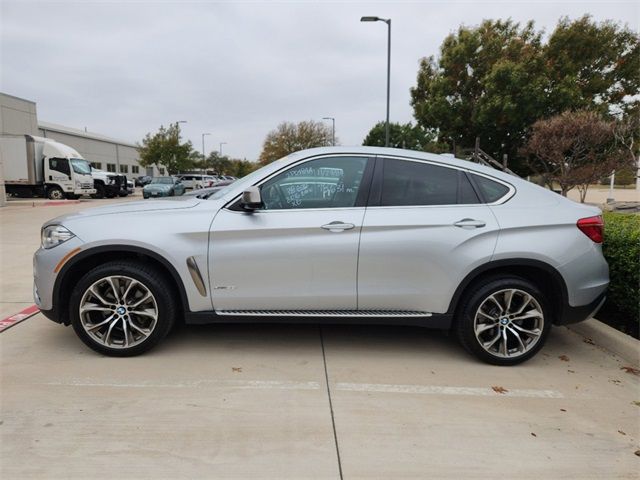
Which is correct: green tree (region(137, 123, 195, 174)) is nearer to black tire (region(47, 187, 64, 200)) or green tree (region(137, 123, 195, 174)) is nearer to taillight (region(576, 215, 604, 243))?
black tire (region(47, 187, 64, 200))

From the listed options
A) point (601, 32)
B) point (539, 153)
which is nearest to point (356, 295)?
point (539, 153)

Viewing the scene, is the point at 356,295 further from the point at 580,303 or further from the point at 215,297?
the point at 580,303

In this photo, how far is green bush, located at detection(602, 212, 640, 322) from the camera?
4105 mm

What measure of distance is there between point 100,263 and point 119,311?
1.49ft

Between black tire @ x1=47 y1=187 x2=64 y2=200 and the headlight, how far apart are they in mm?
24231

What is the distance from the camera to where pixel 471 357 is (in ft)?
12.7

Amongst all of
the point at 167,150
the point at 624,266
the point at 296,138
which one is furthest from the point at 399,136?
the point at 624,266

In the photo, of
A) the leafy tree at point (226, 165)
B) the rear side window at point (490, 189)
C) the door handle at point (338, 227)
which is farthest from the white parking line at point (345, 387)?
the leafy tree at point (226, 165)

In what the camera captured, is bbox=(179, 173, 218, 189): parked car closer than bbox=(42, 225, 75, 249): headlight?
No

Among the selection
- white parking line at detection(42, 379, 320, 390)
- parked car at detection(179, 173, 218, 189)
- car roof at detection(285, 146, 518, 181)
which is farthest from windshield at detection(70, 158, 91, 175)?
car roof at detection(285, 146, 518, 181)

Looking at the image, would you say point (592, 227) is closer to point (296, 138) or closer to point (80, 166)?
point (80, 166)

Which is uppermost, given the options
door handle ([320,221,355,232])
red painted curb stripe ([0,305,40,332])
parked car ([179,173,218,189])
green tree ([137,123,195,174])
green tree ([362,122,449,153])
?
green tree ([362,122,449,153])

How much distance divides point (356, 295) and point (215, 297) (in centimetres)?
112

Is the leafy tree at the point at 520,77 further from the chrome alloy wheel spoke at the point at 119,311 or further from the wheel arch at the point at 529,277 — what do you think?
the chrome alloy wheel spoke at the point at 119,311
